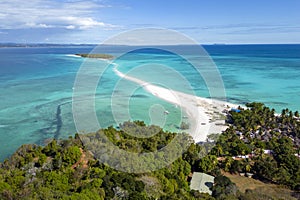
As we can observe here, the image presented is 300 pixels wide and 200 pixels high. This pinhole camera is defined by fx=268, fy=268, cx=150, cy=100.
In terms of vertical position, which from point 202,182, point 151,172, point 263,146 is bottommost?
point 202,182

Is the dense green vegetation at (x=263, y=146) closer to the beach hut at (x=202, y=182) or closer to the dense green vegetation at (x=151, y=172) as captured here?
the dense green vegetation at (x=151, y=172)

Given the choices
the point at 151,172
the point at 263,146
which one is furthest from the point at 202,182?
the point at 263,146

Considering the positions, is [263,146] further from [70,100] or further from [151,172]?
[70,100]

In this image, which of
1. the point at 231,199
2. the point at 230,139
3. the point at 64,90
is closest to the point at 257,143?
the point at 230,139

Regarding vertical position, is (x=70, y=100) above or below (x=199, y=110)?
below

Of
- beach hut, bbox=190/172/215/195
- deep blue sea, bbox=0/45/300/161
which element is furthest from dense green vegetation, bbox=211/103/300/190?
deep blue sea, bbox=0/45/300/161

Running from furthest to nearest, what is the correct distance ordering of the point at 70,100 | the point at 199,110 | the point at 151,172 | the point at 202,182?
the point at 70,100
the point at 199,110
the point at 202,182
the point at 151,172

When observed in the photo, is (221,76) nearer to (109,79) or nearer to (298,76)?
(298,76)
